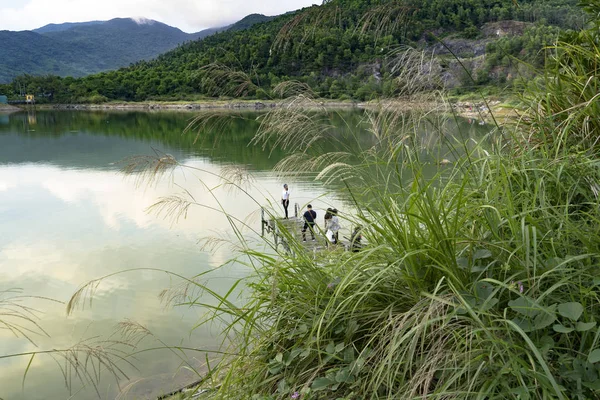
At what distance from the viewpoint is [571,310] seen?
1.60 meters

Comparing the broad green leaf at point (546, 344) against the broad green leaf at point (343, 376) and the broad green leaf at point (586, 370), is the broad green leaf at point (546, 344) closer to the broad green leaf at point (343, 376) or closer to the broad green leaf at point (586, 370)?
the broad green leaf at point (586, 370)

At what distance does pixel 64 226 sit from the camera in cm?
1688

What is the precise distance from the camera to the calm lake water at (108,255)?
7.23m

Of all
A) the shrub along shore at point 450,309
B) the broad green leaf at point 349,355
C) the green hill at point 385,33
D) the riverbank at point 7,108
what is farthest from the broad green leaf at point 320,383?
the riverbank at point 7,108

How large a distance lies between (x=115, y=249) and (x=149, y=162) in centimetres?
1197

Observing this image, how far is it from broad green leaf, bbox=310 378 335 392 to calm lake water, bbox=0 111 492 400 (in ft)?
3.07

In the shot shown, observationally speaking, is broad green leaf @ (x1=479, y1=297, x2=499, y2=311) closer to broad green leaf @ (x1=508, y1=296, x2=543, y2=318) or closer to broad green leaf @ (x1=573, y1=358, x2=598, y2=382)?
broad green leaf @ (x1=508, y1=296, x2=543, y2=318)

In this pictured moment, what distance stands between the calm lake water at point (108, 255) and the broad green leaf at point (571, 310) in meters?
1.30

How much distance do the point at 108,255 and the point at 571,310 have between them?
13.5 meters

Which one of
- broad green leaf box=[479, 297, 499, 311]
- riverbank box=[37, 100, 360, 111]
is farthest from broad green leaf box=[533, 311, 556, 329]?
riverbank box=[37, 100, 360, 111]

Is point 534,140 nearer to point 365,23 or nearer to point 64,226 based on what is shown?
point 365,23

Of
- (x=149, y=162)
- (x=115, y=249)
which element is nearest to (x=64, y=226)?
(x=115, y=249)

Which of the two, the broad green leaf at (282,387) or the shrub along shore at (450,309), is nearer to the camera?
the shrub along shore at (450,309)

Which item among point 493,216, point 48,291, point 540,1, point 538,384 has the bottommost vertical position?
point 48,291
